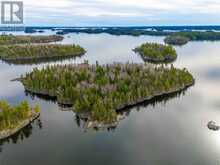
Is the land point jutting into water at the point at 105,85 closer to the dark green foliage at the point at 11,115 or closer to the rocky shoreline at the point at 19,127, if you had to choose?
the rocky shoreline at the point at 19,127

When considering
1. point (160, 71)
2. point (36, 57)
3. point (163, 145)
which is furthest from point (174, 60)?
point (163, 145)

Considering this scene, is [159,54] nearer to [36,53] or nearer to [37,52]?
[37,52]

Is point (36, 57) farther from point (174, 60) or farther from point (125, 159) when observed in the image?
point (125, 159)

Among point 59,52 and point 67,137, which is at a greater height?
point 59,52

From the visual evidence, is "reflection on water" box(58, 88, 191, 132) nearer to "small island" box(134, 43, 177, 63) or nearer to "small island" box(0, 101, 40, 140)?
"small island" box(0, 101, 40, 140)

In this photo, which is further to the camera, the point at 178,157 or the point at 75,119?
the point at 75,119

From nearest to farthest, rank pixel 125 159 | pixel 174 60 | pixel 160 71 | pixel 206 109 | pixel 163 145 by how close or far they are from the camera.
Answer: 1. pixel 125 159
2. pixel 163 145
3. pixel 206 109
4. pixel 160 71
5. pixel 174 60

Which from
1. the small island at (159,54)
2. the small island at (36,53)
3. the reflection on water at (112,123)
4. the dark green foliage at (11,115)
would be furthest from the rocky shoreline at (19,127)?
the small island at (159,54)
